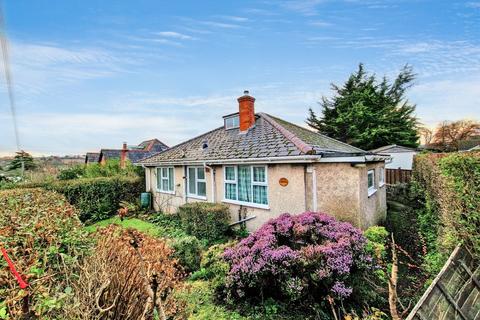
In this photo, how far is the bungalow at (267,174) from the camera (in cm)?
905

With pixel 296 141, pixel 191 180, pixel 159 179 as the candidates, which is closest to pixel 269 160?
pixel 296 141

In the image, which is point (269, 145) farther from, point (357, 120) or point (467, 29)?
point (357, 120)

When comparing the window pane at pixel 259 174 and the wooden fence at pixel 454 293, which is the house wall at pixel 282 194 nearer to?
the window pane at pixel 259 174

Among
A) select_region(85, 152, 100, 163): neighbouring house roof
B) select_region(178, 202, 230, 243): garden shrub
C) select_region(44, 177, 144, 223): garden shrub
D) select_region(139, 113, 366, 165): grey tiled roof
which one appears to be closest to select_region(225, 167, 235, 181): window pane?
select_region(139, 113, 366, 165): grey tiled roof

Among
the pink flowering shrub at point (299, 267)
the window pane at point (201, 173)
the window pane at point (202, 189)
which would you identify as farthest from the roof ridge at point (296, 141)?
the window pane at point (202, 189)

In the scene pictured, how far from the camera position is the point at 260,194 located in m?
10.8

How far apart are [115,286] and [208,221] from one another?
7.94 meters

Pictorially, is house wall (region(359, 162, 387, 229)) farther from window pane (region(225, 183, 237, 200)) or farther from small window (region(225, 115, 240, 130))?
small window (region(225, 115, 240, 130))

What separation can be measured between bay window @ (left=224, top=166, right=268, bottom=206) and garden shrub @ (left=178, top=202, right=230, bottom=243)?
822mm

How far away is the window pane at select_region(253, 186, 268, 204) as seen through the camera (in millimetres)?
10596

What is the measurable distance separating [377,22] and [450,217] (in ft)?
28.2

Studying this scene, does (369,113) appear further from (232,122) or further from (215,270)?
(215,270)

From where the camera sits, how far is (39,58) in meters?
7.27

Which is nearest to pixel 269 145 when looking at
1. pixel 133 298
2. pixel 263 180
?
pixel 263 180
